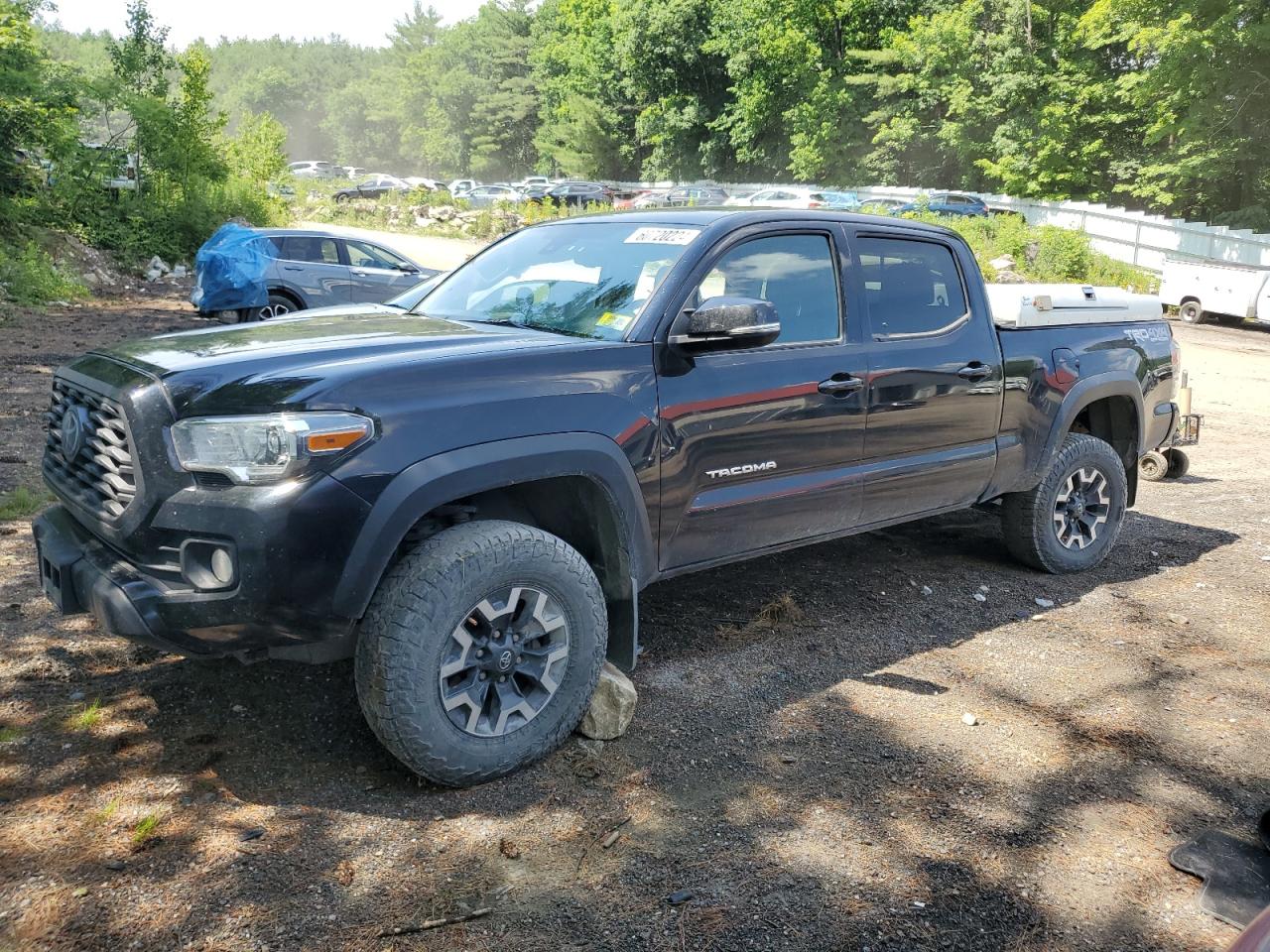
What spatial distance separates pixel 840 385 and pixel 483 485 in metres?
1.74

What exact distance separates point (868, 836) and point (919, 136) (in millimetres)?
49949

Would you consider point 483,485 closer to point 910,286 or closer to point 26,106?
point 910,286

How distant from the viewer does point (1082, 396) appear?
18.5 feet

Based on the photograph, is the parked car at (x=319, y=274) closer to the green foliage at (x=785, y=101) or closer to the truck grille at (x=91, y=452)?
the green foliage at (x=785, y=101)

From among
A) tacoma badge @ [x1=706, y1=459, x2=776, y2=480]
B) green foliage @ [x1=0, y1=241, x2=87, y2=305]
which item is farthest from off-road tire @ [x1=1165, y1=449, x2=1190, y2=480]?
green foliage @ [x1=0, y1=241, x2=87, y2=305]

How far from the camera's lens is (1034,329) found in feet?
17.9

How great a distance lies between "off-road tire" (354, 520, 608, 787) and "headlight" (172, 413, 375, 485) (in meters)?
0.44

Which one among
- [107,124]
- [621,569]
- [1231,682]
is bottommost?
[1231,682]

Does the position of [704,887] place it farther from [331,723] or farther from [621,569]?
[331,723]

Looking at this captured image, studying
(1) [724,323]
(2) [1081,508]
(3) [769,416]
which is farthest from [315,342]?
(2) [1081,508]

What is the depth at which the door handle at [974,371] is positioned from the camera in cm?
495

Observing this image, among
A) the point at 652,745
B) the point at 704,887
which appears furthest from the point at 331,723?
the point at 704,887

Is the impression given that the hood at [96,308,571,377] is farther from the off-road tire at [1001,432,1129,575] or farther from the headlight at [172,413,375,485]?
the off-road tire at [1001,432,1129,575]

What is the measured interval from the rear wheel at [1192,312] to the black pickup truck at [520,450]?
20.6 meters
